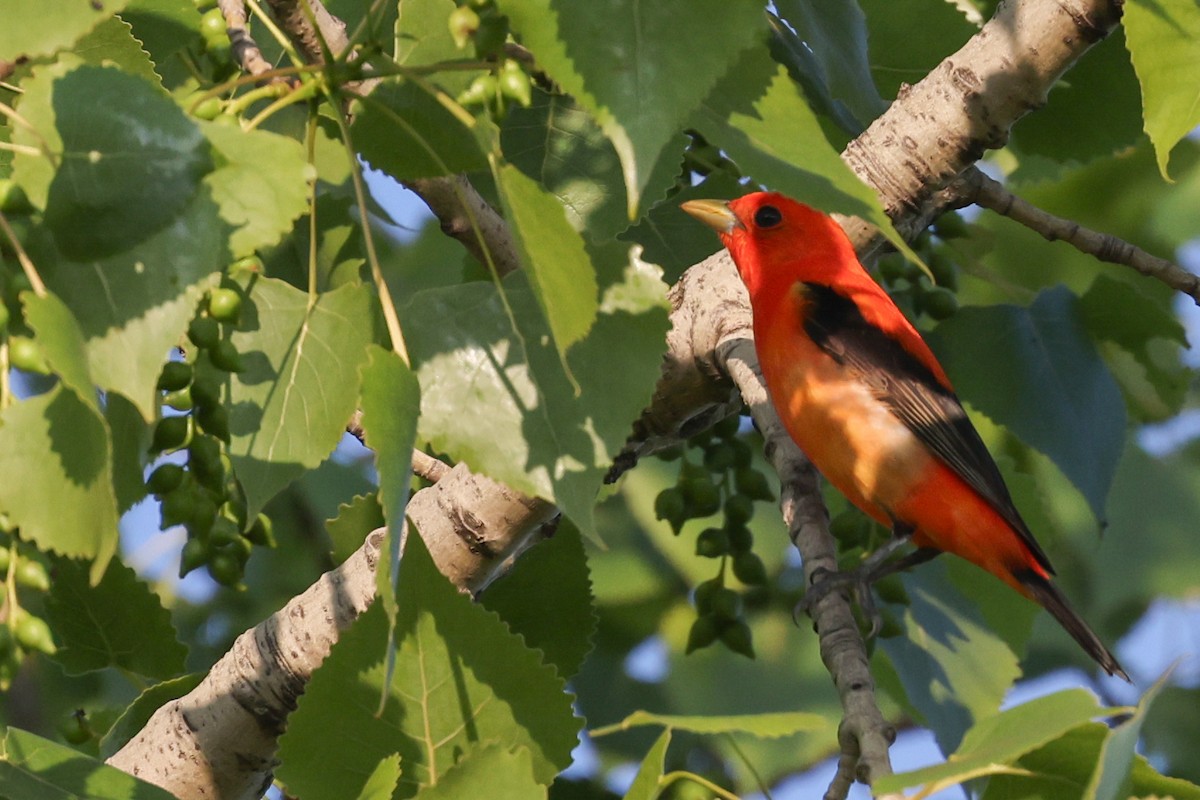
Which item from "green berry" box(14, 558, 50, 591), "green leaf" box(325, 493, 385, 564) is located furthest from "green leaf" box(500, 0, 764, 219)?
"green leaf" box(325, 493, 385, 564)

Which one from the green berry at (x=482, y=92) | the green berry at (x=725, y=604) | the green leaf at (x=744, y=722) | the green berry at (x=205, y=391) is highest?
the green berry at (x=482, y=92)

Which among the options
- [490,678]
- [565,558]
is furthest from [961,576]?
[490,678]

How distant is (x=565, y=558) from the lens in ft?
8.85

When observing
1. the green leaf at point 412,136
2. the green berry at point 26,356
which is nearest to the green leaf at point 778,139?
the green leaf at point 412,136

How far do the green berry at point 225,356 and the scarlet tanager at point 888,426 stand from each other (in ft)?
5.87

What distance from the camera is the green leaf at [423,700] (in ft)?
6.01

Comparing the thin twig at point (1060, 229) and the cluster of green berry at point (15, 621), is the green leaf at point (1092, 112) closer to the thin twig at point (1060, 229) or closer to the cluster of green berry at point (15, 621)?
the thin twig at point (1060, 229)

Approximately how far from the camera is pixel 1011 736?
1527 mm

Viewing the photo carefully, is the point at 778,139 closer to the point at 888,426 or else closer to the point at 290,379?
the point at 290,379

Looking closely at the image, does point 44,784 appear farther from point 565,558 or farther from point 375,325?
point 565,558

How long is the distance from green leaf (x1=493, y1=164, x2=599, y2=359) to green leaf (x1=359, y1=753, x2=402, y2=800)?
532mm

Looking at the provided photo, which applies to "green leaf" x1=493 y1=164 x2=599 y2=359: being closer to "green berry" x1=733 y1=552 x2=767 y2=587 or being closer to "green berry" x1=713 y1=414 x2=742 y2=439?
"green berry" x1=713 y1=414 x2=742 y2=439

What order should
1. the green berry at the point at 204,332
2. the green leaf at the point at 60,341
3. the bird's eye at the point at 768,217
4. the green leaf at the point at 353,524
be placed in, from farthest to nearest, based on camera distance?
the bird's eye at the point at 768,217
the green leaf at the point at 353,524
the green berry at the point at 204,332
the green leaf at the point at 60,341

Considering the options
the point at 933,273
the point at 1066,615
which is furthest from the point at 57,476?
the point at 1066,615
